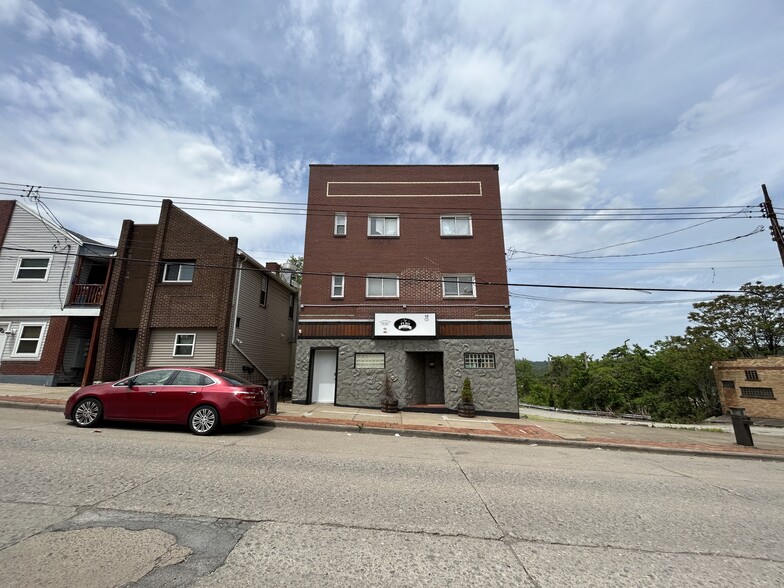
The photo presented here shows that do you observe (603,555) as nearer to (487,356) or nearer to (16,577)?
(16,577)

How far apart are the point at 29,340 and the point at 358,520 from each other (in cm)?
2029

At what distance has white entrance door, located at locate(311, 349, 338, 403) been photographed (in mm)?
16750

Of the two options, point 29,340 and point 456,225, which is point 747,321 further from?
point 29,340

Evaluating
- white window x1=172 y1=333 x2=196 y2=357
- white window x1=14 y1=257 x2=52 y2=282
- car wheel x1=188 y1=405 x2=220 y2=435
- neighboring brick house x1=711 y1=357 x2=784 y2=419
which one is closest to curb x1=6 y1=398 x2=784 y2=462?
car wheel x1=188 y1=405 x2=220 y2=435

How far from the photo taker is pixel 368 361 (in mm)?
16641

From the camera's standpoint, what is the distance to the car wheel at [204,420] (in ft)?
29.4

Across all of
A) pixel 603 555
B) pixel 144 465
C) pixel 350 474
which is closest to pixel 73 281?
pixel 144 465

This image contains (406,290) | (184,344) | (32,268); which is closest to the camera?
(184,344)

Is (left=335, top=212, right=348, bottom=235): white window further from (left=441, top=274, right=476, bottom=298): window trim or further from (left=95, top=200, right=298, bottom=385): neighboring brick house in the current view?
(left=441, top=274, right=476, bottom=298): window trim

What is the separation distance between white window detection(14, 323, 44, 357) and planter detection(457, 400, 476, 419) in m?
18.5

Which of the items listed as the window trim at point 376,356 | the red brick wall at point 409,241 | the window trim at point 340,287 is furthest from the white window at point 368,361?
the window trim at point 340,287

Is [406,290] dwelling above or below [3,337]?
above

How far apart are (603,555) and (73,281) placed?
72.0 ft

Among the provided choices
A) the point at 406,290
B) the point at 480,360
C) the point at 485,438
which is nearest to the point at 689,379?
the point at 480,360
